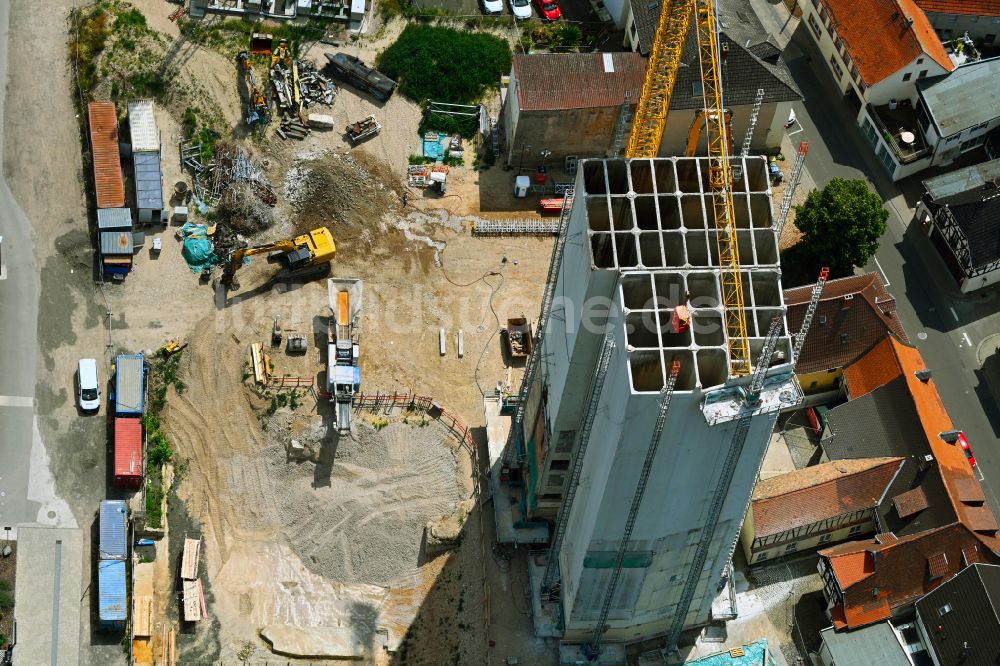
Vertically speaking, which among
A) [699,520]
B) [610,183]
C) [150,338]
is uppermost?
[150,338]

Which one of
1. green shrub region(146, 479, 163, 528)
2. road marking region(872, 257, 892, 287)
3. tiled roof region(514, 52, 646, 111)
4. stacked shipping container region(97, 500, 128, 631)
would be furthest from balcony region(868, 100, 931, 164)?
stacked shipping container region(97, 500, 128, 631)

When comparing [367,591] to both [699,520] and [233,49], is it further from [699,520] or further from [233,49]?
[233,49]

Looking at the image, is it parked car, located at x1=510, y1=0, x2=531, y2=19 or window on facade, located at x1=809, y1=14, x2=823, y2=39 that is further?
parked car, located at x1=510, y1=0, x2=531, y2=19

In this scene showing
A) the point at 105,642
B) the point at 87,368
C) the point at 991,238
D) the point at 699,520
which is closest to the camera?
the point at 699,520

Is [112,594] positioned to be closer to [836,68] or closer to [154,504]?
[154,504]

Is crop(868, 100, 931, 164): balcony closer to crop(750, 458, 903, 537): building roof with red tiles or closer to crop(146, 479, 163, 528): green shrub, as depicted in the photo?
crop(750, 458, 903, 537): building roof with red tiles

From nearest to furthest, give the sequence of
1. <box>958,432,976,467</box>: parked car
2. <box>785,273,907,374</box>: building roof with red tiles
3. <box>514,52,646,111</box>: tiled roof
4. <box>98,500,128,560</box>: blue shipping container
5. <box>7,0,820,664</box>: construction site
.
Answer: <box>7,0,820,664</box>: construction site, <box>98,500,128,560</box>: blue shipping container, <box>958,432,976,467</box>: parked car, <box>785,273,907,374</box>: building roof with red tiles, <box>514,52,646,111</box>: tiled roof

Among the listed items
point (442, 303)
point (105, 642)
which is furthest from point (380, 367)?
point (105, 642)
